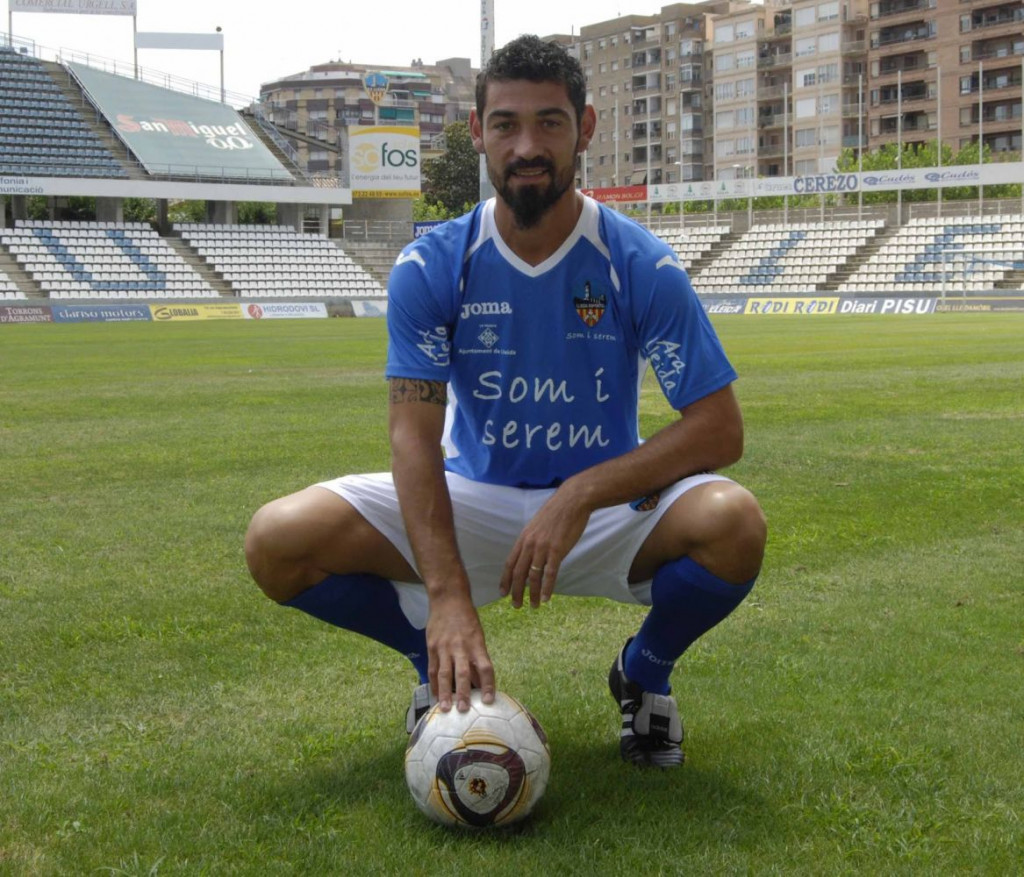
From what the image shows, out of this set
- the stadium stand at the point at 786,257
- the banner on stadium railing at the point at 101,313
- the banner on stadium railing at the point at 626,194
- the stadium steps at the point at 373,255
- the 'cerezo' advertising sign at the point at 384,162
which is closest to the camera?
the banner on stadium railing at the point at 101,313

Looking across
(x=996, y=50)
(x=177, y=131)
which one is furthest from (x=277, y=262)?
(x=996, y=50)

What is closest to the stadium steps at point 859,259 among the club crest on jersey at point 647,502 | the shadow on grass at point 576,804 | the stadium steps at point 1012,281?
the stadium steps at point 1012,281

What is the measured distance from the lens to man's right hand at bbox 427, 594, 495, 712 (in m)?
3.13

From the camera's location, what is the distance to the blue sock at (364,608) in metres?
3.50

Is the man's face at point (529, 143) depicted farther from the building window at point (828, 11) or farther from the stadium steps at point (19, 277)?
the building window at point (828, 11)

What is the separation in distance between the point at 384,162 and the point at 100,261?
16.7 metres

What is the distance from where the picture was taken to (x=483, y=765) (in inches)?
119

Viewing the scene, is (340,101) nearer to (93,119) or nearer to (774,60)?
(774,60)

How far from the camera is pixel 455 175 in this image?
318 feet

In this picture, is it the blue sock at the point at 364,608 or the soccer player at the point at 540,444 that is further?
the blue sock at the point at 364,608

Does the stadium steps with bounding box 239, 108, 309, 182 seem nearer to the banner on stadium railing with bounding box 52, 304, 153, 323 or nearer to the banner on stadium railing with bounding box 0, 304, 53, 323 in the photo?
the banner on stadium railing with bounding box 52, 304, 153, 323

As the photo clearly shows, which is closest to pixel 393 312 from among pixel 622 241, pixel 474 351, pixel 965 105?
pixel 474 351

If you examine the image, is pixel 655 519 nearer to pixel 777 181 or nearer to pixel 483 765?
pixel 483 765

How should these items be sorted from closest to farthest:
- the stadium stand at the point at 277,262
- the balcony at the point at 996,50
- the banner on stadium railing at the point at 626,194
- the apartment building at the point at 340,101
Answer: the stadium stand at the point at 277,262, the banner on stadium railing at the point at 626,194, the balcony at the point at 996,50, the apartment building at the point at 340,101
